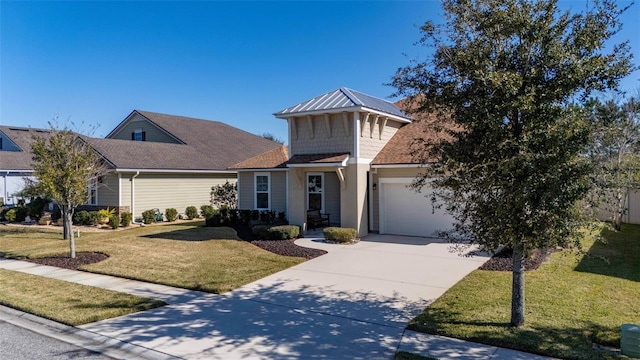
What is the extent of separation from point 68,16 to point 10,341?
14.2 meters

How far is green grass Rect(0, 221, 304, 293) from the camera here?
9.41m

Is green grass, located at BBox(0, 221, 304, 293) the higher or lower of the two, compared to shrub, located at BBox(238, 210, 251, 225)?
lower

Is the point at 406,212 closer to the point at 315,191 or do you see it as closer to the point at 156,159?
the point at 315,191

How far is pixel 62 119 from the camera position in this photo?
548 inches

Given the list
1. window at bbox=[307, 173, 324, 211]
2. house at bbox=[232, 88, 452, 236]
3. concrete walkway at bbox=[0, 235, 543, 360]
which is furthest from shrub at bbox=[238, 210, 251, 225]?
concrete walkway at bbox=[0, 235, 543, 360]

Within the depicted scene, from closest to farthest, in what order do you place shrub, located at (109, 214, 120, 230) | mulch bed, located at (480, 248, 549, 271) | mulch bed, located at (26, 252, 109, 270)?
mulch bed, located at (480, 248, 549, 271), mulch bed, located at (26, 252, 109, 270), shrub, located at (109, 214, 120, 230)

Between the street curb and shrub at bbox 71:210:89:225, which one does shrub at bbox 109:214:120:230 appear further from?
the street curb

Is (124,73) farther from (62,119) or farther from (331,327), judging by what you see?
(331,327)

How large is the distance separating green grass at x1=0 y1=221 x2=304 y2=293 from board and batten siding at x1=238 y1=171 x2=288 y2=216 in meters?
2.16

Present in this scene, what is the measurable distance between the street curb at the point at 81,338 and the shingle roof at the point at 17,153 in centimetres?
2342

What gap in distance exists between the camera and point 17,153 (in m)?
30.2

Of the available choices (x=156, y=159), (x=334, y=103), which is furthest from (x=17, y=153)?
(x=334, y=103)

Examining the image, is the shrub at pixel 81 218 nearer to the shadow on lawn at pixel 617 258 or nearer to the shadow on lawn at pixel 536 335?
the shadow on lawn at pixel 536 335

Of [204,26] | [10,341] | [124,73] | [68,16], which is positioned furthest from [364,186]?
[124,73]
